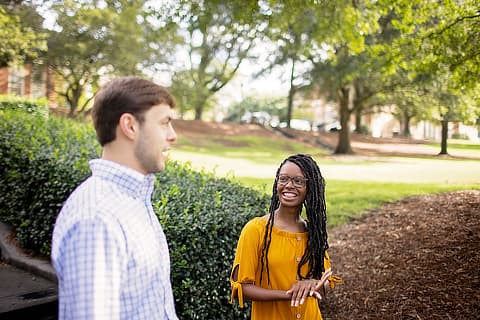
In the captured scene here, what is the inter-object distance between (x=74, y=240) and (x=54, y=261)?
114 millimetres

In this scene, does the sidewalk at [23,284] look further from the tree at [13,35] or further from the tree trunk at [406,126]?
the tree at [13,35]

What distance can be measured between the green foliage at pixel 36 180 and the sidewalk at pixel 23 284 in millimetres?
173

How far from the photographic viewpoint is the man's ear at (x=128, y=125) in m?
Answer: 1.46

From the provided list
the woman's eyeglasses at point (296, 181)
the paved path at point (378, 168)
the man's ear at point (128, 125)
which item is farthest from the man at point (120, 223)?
the paved path at point (378, 168)

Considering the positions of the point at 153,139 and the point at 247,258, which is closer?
the point at 153,139

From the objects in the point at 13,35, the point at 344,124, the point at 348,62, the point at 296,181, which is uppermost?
the point at 13,35

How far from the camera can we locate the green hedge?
3.45 metres

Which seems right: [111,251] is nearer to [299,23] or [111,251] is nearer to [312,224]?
[312,224]

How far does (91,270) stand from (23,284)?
3565 mm

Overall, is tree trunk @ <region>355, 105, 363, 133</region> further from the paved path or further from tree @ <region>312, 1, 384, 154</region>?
the paved path

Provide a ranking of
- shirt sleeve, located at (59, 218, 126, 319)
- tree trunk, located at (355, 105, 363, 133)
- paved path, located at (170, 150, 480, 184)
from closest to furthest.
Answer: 1. shirt sleeve, located at (59, 218, 126, 319)
2. paved path, located at (170, 150, 480, 184)
3. tree trunk, located at (355, 105, 363, 133)

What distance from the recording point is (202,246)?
3.52 meters

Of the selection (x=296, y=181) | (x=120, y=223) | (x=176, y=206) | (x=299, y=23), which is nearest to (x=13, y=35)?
(x=299, y=23)

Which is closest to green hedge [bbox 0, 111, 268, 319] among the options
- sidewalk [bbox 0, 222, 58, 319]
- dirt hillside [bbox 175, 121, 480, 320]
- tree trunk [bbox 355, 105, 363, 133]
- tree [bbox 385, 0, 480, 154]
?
sidewalk [bbox 0, 222, 58, 319]
